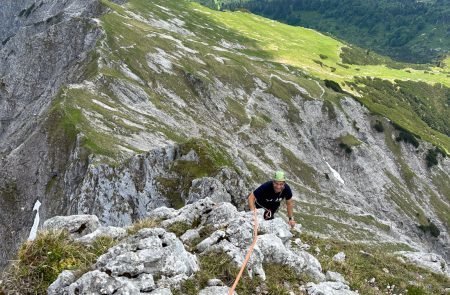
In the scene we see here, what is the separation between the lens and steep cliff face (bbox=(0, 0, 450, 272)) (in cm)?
5266

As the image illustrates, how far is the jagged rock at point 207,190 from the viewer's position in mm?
48312

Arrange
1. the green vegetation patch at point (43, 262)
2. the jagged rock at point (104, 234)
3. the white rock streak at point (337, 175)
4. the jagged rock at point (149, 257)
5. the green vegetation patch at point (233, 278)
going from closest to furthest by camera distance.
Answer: the green vegetation patch at point (43, 262) < the jagged rock at point (149, 257) < the green vegetation patch at point (233, 278) < the jagged rock at point (104, 234) < the white rock streak at point (337, 175)

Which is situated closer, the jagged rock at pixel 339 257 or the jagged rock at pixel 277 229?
the jagged rock at pixel 277 229

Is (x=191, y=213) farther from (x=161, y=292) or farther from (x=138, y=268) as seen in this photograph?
(x=161, y=292)

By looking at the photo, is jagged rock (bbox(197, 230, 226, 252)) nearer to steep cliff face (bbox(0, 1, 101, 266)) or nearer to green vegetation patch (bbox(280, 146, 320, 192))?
steep cliff face (bbox(0, 1, 101, 266))

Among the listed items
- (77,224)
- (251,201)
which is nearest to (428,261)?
(251,201)

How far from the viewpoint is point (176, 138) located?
7925 centimetres

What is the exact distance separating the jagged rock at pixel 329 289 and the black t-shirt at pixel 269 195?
16.1 ft

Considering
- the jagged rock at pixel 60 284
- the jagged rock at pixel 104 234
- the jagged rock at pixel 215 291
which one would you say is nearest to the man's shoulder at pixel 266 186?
the jagged rock at pixel 104 234

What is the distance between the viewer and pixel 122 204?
50000 millimetres

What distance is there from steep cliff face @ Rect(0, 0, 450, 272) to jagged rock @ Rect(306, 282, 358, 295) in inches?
1233

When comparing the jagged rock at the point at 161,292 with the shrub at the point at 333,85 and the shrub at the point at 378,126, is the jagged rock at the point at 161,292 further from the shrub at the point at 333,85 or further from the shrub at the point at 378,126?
the shrub at the point at 333,85

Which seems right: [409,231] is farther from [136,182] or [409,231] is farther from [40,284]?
[40,284]

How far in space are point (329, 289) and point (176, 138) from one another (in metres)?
63.7
